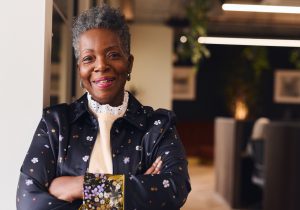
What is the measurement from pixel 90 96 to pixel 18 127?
335mm

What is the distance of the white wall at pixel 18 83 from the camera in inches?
64.5

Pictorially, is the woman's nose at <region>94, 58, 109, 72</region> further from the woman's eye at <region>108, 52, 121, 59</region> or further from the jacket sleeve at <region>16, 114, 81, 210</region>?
the jacket sleeve at <region>16, 114, 81, 210</region>

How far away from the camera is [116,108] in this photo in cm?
147

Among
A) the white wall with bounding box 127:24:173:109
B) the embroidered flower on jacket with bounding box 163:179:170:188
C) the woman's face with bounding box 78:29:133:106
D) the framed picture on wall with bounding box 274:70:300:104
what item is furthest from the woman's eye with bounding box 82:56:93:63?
the framed picture on wall with bounding box 274:70:300:104

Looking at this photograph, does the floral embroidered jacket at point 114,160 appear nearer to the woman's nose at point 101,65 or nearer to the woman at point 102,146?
the woman at point 102,146

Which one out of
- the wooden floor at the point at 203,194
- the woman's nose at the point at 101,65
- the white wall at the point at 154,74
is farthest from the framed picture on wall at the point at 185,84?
the woman's nose at the point at 101,65

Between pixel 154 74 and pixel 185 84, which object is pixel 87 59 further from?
pixel 185 84

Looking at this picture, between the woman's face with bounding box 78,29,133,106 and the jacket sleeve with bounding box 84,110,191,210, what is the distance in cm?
19

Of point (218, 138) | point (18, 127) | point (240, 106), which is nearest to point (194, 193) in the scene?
point (218, 138)

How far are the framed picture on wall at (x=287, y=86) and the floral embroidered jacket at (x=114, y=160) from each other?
11.7 metres

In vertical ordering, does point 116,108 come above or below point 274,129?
above

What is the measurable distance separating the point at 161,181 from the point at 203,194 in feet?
20.7

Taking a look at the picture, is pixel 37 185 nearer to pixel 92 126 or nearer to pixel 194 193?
pixel 92 126

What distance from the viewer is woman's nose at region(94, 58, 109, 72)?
136cm
